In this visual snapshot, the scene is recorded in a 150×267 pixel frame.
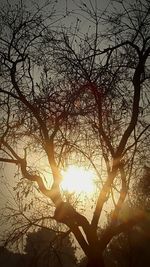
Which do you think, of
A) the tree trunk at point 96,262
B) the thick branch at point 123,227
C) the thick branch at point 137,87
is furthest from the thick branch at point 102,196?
the thick branch at point 137,87

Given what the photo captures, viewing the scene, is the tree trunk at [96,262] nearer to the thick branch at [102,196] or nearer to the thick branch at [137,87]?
the thick branch at [102,196]

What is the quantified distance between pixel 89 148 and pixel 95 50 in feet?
8.55

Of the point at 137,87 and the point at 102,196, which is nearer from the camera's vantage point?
the point at 137,87

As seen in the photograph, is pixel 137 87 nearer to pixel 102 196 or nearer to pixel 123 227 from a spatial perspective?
pixel 102 196

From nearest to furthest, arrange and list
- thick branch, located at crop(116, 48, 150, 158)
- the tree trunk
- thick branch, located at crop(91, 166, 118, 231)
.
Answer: thick branch, located at crop(116, 48, 150, 158) → the tree trunk → thick branch, located at crop(91, 166, 118, 231)

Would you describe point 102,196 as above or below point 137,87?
below

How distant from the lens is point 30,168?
35.8 ft

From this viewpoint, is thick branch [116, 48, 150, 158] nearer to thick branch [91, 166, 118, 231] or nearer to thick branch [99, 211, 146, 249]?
thick branch [91, 166, 118, 231]

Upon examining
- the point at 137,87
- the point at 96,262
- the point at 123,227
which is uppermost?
the point at 137,87

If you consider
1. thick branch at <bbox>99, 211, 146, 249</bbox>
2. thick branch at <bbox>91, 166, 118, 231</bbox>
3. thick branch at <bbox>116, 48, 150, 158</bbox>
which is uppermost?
thick branch at <bbox>116, 48, 150, 158</bbox>

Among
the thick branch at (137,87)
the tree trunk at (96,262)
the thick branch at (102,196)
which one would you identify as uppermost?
the thick branch at (137,87)

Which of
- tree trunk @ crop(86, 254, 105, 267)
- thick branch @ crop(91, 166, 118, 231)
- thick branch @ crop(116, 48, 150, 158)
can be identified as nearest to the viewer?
thick branch @ crop(116, 48, 150, 158)

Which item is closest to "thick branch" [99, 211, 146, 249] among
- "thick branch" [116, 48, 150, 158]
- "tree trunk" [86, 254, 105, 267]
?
"tree trunk" [86, 254, 105, 267]

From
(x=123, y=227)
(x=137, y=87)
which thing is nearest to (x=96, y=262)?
(x=123, y=227)
